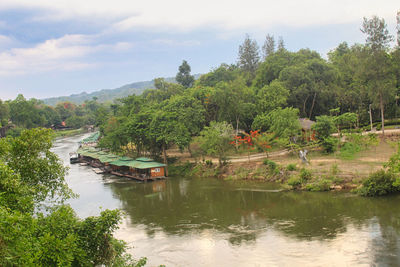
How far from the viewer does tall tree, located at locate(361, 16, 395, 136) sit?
36.0 meters

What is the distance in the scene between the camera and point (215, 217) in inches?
1024

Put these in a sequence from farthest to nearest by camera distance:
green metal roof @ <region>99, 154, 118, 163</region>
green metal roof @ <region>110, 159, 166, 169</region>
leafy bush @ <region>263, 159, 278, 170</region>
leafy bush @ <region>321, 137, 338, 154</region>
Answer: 1. green metal roof @ <region>99, 154, 118, 163</region>
2. green metal roof @ <region>110, 159, 166, 169</region>
3. leafy bush @ <region>321, 137, 338, 154</region>
4. leafy bush @ <region>263, 159, 278, 170</region>

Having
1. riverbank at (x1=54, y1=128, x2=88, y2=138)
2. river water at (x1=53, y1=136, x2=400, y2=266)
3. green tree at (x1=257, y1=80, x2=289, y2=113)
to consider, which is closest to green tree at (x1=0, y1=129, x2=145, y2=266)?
river water at (x1=53, y1=136, x2=400, y2=266)

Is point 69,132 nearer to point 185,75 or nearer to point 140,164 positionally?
point 185,75

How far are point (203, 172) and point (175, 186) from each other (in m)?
5.07

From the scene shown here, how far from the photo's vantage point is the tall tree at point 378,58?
1417 inches

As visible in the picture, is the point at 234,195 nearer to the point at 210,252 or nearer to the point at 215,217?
the point at 215,217

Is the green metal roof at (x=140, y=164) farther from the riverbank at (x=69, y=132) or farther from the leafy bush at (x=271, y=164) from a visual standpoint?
the riverbank at (x=69, y=132)

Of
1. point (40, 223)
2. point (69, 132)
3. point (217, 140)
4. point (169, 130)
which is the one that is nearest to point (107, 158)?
point (169, 130)

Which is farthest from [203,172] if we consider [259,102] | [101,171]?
[101,171]

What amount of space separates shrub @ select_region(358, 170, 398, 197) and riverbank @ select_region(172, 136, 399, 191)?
135 centimetres

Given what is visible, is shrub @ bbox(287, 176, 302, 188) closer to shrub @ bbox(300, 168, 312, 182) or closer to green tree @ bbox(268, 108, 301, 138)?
shrub @ bbox(300, 168, 312, 182)

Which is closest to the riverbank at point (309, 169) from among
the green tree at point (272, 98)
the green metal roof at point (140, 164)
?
the green metal roof at point (140, 164)

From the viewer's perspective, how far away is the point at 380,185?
1011 inches
